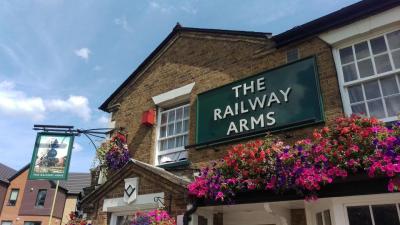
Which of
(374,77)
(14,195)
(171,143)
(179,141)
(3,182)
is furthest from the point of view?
(14,195)

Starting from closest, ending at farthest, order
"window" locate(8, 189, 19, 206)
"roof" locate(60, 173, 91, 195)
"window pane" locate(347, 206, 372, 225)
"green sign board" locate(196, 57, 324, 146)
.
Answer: "window pane" locate(347, 206, 372, 225), "green sign board" locate(196, 57, 324, 146), "window" locate(8, 189, 19, 206), "roof" locate(60, 173, 91, 195)

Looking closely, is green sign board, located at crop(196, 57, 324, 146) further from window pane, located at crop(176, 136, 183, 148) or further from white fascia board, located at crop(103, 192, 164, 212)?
white fascia board, located at crop(103, 192, 164, 212)

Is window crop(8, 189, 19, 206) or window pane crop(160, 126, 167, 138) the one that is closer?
window pane crop(160, 126, 167, 138)

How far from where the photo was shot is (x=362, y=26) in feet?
21.6

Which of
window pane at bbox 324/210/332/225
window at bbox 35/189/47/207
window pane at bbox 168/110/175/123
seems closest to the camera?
window pane at bbox 324/210/332/225

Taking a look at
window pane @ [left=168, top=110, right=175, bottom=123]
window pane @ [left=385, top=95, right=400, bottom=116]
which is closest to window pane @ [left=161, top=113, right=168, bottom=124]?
window pane @ [left=168, top=110, right=175, bottom=123]

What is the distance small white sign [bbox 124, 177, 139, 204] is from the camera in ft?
Result: 24.2

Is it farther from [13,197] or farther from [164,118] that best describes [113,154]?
[13,197]

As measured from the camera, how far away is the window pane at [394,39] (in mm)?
6230

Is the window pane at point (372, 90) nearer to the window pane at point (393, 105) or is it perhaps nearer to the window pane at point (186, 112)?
the window pane at point (393, 105)

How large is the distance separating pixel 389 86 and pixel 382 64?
46 cm

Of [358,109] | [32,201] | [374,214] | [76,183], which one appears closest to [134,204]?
[374,214]

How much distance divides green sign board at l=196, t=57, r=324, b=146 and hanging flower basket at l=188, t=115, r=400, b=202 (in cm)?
126

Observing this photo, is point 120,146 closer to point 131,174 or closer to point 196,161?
point 131,174
